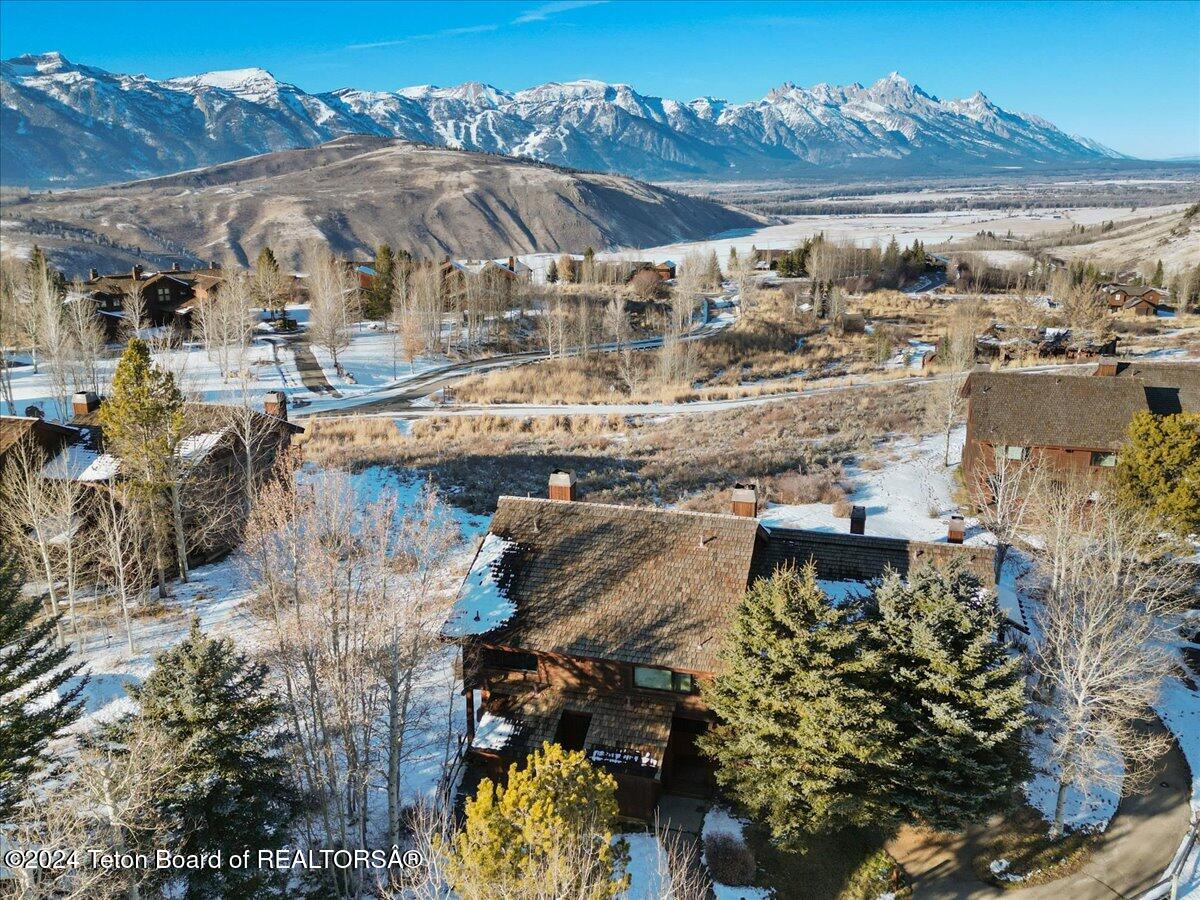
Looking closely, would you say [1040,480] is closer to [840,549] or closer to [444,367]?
[840,549]

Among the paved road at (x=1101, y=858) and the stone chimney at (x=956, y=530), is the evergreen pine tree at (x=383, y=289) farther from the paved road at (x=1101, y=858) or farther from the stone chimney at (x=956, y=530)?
the paved road at (x=1101, y=858)

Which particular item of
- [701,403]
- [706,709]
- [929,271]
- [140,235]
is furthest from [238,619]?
[140,235]

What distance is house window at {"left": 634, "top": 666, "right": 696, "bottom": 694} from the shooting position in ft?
66.5

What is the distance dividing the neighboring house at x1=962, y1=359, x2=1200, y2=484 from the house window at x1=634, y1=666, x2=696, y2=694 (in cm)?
2025

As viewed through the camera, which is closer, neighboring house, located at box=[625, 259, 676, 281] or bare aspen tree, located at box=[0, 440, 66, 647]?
bare aspen tree, located at box=[0, 440, 66, 647]

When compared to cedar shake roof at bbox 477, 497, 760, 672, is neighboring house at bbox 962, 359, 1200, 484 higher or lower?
higher

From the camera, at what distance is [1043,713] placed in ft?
76.3

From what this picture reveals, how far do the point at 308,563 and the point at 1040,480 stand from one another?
1098 inches

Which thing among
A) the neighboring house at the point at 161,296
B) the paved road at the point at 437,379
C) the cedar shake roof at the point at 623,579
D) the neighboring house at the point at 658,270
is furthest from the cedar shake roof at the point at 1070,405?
the neighboring house at the point at 658,270

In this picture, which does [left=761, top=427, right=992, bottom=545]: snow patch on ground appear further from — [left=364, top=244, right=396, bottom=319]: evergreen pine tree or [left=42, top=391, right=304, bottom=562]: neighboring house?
[left=364, top=244, right=396, bottom=319]: evergreen pine tree

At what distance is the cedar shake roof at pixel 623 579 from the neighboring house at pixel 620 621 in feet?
0.12

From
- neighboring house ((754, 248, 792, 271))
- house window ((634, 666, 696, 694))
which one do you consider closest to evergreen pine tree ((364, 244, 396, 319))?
neighboring house ((754, 248, 792, 271))

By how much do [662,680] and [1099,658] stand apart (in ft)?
35.7

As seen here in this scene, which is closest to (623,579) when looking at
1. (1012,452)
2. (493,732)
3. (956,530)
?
(493,732)
